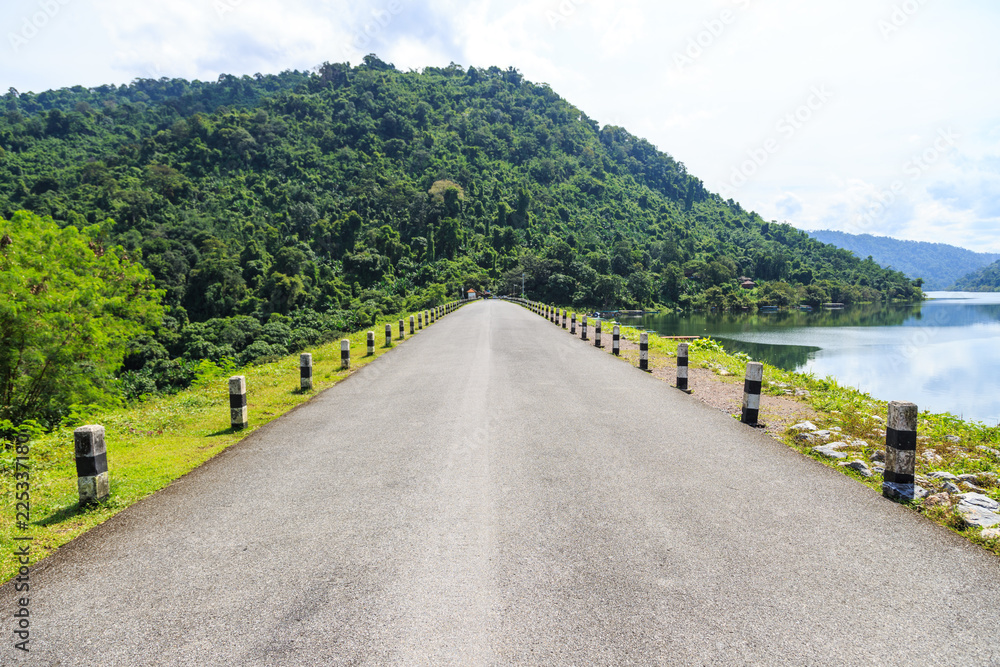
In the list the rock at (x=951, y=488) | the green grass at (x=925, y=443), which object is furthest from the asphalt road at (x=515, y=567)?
the rock at (x=951, y=488)

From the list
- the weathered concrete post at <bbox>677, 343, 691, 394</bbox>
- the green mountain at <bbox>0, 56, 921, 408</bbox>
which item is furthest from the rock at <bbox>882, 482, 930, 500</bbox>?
the green mountain at <bbox>0, 56, 921, 408</bbox>

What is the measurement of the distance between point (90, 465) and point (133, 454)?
80.2 inches

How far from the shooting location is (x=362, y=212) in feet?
410

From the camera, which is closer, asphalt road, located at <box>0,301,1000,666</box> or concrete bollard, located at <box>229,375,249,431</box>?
asphalt road, located at <box>0,301,1000,666</box>

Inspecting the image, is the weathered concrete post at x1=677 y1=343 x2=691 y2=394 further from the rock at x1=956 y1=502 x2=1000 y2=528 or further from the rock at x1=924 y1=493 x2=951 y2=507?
the rock at x1=956 y1=502 x2=1000 y2=528

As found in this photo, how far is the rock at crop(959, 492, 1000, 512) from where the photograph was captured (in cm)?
470

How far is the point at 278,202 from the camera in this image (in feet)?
387

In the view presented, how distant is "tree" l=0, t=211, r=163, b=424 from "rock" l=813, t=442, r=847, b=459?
15.2 m

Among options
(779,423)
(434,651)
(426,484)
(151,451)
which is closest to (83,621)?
(434,651)

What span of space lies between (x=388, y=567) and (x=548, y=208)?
147 metres

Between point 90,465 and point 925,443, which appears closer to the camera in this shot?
point 90,465

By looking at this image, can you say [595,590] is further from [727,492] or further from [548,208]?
[548,208]

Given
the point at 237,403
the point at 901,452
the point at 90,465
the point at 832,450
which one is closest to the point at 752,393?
the point at 832,450

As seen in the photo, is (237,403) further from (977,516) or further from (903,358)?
(903,358)
